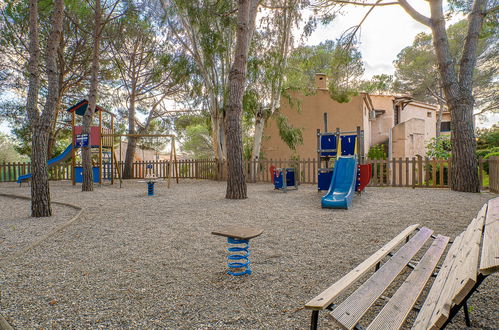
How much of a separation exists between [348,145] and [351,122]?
8814 mm

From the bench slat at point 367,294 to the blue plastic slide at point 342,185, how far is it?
4.39 meters

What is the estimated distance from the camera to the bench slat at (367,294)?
5.37 ft

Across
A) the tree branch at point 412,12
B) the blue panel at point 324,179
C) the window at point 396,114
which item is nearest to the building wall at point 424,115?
the window at point 396,114

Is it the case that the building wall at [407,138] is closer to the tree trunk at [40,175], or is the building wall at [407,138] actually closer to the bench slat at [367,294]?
the bench slat at [367,294]

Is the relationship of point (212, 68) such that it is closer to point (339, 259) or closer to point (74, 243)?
point (74, 243)

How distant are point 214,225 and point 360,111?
14.9 meters

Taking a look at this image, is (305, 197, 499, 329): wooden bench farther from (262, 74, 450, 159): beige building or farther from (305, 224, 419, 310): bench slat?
(262, 74, 450, 159): beige building

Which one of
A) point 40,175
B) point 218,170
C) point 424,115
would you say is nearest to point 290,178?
point 218,170

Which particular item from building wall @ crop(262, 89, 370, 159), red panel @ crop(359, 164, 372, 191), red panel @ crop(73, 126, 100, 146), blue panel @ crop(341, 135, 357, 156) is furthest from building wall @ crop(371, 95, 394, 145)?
red panel @ crop(73, 126, 100, 146)

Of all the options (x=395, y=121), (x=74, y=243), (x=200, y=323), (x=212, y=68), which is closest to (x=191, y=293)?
(x=200, y=323)

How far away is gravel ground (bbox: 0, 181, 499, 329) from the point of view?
230cm

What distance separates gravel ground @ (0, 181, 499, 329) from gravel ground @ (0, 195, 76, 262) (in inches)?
14.6

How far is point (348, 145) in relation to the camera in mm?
9977

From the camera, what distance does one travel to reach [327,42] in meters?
13.8
